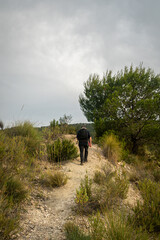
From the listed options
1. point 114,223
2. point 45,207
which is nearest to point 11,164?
point 45,207

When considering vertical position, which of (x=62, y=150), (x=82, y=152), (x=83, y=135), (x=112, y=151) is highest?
(x=83, y=135)

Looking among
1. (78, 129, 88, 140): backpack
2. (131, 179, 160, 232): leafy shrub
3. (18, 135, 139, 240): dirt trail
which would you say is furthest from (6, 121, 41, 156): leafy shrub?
(131, 179, 160, 232): leafy shrub

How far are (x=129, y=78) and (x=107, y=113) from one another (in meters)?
7.14

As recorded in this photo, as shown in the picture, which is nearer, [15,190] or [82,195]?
[82,195]

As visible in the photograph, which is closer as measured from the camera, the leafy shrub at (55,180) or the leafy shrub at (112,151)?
the leafy shrub at (55,180)

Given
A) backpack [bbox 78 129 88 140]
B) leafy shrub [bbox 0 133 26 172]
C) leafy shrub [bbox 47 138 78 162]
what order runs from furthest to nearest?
backpack [bbox 78 129 88 140], leafy shrub [bbox 47 138 78 162], leafy shrub [bbox 0 133 26 172]

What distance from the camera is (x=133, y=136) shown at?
14.3m

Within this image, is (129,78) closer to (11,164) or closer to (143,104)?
(143,104)

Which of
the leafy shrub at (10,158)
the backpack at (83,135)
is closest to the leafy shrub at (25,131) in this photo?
the backpack at (83,135)

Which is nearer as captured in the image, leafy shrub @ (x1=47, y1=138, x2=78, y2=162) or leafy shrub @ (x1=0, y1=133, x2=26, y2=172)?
leafy shrub @ (x1=0, y1=133, x2=26, y2=172)

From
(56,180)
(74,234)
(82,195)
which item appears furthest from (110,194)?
(56,180)

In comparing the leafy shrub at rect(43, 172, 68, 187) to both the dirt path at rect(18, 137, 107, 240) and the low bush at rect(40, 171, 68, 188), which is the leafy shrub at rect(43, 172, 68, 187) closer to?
the low bush at rect(40, 171, 68, 188)

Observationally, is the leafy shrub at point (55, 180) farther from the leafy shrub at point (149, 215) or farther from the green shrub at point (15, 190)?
the leafy shrub at point (149, 215)

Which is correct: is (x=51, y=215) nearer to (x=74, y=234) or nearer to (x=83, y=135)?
(x=74, y=234)
